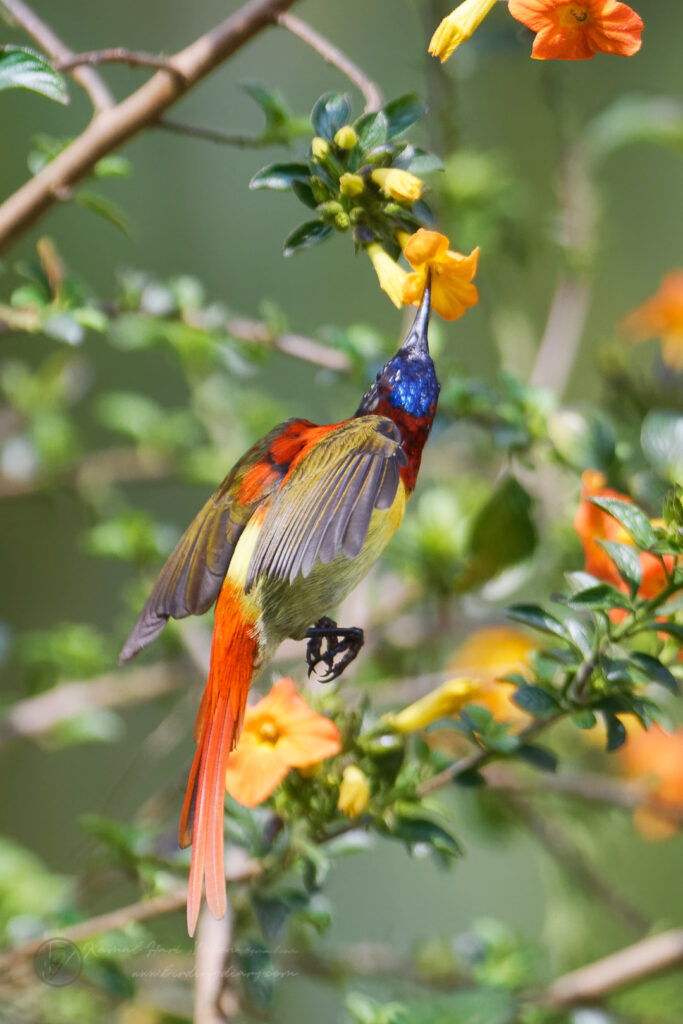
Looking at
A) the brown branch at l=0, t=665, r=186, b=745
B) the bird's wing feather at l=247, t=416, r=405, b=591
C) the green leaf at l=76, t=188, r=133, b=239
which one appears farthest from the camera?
the brown branch at l=0, t=665, r=186, b=745

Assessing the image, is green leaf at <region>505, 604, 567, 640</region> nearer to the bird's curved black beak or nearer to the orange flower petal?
the bird's curved black beak

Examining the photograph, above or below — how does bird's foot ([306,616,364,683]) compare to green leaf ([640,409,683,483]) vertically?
below

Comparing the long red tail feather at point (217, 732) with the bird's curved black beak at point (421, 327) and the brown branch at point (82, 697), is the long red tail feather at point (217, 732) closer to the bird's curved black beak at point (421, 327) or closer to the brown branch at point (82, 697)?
the bird's curved black beak at point (421, 327)

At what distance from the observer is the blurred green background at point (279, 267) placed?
224 cm

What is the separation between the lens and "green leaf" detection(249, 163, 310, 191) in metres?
0.62

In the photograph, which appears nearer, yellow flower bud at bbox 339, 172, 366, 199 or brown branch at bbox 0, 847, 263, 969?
yellow flower bud at bbox 339, 172, 366, 199

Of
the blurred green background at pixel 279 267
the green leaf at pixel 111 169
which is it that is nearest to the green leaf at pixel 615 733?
the green leaf at pixel 111 169

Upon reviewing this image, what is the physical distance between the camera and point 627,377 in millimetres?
1217

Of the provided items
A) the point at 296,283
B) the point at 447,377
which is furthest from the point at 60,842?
the point at 447,377

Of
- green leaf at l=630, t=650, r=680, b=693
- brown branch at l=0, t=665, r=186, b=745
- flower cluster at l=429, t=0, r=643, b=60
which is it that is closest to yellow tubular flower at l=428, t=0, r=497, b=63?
flower cluster at l=429, t=0, r=643, b=60

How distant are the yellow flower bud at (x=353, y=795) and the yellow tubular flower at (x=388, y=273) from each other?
0.35 metres

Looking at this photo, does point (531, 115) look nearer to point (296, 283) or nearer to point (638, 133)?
point (296, 283)

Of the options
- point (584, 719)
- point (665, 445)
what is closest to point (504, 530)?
point (665, 445)

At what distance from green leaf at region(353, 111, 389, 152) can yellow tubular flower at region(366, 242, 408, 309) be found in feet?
0.20
